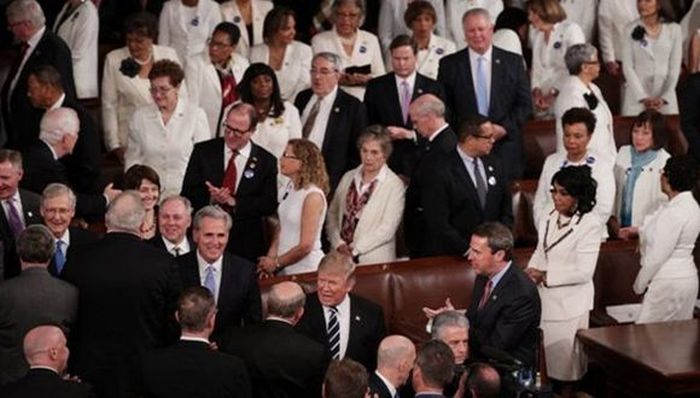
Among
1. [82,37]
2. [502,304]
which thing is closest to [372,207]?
[502,304]

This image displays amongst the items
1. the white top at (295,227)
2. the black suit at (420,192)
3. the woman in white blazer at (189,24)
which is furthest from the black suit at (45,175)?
the woman in white blazer at (189,24)

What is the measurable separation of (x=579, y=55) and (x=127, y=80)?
→ 2.85 meters

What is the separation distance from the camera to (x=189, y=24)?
1235cm

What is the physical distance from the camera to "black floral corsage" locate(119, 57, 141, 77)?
37.6 feet

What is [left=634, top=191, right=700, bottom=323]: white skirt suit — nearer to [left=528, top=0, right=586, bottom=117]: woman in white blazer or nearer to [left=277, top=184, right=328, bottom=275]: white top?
[left=277, top=184, right=328, bottom=275]: white top

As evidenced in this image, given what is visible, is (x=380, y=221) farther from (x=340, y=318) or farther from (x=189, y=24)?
(x=189, y=24)

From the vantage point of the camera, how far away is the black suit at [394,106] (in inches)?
448

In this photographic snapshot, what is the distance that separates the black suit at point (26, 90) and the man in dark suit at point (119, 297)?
97.4 inches

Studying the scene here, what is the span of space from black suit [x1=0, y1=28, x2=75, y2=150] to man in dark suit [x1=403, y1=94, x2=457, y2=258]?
206 cm

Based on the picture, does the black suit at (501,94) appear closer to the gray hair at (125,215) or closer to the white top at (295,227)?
the white top at (295,227)

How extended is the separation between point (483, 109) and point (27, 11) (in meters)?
2.92

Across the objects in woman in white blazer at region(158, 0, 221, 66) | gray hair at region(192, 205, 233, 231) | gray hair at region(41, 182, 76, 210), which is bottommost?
Answer: gray hair at region(192, 205, 233, 231)

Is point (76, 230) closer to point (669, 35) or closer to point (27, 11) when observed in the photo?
point (27, 11)

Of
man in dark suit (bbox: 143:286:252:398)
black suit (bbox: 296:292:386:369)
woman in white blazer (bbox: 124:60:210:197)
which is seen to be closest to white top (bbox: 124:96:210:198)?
woman in white blazer (bbox: 124:60:210:197)
